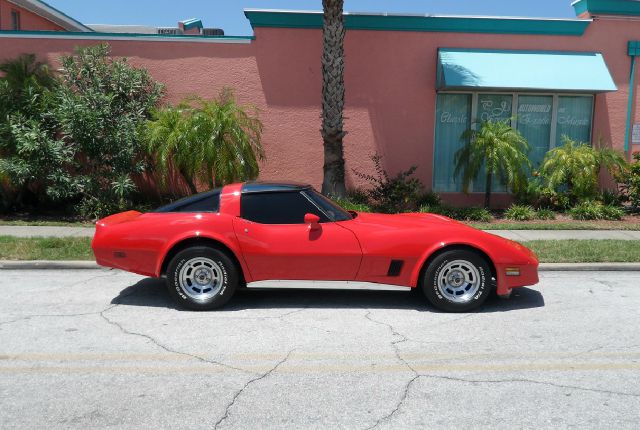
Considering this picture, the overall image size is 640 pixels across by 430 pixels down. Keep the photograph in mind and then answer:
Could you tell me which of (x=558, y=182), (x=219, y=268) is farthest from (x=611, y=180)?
(x=219, y=268)

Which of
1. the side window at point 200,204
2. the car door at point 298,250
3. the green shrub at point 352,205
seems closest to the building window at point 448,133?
the green shrub at point 352,205

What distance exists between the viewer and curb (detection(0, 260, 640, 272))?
8.70 metres

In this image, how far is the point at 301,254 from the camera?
632 cm

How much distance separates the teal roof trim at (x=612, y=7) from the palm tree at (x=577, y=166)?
3.09 m

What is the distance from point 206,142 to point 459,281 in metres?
7.13

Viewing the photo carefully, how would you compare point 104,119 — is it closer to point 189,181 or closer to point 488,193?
point 189,181

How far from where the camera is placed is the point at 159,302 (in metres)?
6.87

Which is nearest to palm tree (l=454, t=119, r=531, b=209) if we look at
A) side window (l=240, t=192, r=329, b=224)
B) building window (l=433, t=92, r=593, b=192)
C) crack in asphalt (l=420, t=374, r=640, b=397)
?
building window (l=433, t=92, r=593, b=192)

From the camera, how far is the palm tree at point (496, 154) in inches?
497

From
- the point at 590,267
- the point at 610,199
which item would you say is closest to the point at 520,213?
the point at 610,199

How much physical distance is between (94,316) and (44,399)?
2135 millimetres

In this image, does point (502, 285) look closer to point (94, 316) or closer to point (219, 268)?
point (219, 268)

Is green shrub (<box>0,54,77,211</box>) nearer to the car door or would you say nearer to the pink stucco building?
the pink stucco building

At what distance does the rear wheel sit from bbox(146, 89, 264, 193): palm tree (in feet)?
19.4
